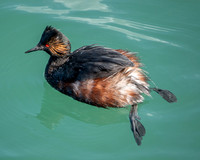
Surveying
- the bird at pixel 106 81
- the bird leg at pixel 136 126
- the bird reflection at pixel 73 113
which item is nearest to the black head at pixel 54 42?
the bird at pixel 106 81

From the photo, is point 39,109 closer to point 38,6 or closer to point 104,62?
point 104,62

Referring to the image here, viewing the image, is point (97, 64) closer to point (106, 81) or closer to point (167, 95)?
point (106, 81)

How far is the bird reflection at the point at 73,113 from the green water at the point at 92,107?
0.02 m

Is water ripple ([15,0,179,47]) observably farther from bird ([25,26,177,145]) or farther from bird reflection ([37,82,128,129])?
bird reflection ([37,82,128,129])

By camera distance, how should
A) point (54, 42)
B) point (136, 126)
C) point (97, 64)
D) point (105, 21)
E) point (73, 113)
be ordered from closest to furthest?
point (136, 126) < point (97, 64) < point (73, 113) < point (54, 42) < point (105, 21)

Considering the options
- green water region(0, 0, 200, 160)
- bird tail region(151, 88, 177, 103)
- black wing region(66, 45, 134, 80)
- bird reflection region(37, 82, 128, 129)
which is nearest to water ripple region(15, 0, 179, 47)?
green water region(0, 0, 200, 160)

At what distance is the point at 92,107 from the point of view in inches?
188

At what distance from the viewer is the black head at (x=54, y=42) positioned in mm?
5012

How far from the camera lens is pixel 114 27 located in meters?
6.51

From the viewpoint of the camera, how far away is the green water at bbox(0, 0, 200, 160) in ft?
13.4

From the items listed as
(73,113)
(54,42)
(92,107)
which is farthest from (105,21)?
(73,113)

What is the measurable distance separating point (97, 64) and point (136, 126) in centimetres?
109

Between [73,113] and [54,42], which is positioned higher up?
[54,42]

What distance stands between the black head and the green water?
0.62 m
